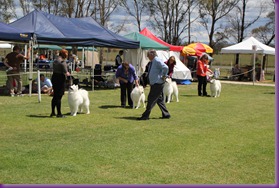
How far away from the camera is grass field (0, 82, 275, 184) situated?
5.41 meters

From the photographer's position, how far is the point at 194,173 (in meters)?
5.59

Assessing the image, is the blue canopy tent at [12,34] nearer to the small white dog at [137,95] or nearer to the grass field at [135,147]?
the grass field at [135,147]

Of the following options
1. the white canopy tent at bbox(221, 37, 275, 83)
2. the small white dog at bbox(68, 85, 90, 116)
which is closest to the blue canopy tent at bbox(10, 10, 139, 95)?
the small white dog at bbox(68, 85, 90, 116)

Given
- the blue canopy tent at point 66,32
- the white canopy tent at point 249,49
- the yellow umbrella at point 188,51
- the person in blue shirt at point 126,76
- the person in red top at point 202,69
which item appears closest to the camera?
the person in blue shirt at point 126,76

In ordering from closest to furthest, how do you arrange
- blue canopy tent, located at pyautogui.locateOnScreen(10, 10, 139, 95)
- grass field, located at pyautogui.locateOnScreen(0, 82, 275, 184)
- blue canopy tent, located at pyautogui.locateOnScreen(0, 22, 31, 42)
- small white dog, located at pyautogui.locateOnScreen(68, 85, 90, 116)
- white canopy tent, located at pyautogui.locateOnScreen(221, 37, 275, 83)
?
grass field, located at pyautogui.locateOnScreen(0, 82, 275, 184)
small white dog, located at pyautogui.locateOnScreen(68, 85, 90, 116)
blue canopy tent, located at pyautogui.locateOnScreen(0, 22, 31, 42)
blue canopy tent, located at pyautogui.locateOnScreen(10, 10, 139, 95)
white canopy tent, located at pyautogui.locateOnScreen(221, 37, 275, 83)

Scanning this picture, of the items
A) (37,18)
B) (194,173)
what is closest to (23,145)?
(194,173)

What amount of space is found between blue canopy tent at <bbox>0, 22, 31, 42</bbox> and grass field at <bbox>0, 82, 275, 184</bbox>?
3422mm

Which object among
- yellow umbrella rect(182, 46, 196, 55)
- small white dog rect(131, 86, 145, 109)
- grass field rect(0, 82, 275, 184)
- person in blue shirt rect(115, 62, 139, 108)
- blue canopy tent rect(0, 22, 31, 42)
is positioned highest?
blue canopy tent rect(0, 22, 31, 42)

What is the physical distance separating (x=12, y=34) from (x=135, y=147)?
8.96 meters

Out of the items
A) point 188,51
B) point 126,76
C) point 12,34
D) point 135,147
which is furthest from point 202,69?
point 135,147

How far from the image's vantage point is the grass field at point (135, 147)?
541cm

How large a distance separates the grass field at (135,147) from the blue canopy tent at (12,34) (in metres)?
3.42

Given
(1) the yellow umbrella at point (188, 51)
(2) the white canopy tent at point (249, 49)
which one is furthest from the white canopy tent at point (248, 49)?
(1) the yellow umbrella at point (188, 51)

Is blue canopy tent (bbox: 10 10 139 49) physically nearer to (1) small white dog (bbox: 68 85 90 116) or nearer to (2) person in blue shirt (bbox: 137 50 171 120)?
(1) small white dog (bbox: 68 85 90 116)
